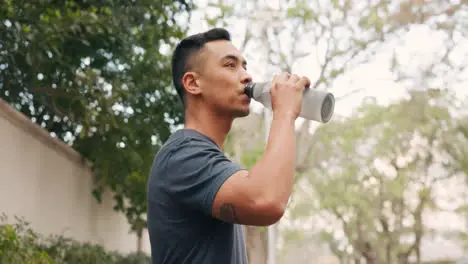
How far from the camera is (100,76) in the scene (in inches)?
279

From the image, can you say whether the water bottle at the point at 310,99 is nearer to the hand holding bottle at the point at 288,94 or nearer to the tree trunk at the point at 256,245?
the hand holding bottle at the point at 288,94

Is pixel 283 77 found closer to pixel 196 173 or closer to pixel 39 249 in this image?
pixel 196 173

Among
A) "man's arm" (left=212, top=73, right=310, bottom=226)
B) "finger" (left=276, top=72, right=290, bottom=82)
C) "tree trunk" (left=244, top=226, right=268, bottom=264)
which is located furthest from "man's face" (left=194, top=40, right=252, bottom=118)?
"tree trunk" (left=244, top=226, right=268, bottom=264)

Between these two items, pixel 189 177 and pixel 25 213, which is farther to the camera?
pixel 25 213

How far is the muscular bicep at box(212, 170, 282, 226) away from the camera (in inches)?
54.9

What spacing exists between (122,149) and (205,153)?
646 centimetres

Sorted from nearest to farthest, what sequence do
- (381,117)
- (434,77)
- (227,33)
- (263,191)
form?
(263,191), (227,33), (434,77), (381,117)

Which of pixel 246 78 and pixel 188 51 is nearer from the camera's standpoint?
pixel 246 78

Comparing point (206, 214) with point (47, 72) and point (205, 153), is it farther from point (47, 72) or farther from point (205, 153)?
point (47, 72)

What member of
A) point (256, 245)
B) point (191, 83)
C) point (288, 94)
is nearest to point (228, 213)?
point (288, 94)

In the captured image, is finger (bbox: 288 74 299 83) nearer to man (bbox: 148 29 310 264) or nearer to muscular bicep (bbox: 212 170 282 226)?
man (bbox: 148 29 310 264)

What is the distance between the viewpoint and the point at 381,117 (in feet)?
66.4

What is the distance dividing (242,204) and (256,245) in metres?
11.9

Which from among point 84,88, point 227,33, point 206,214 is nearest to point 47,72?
point 84,88
